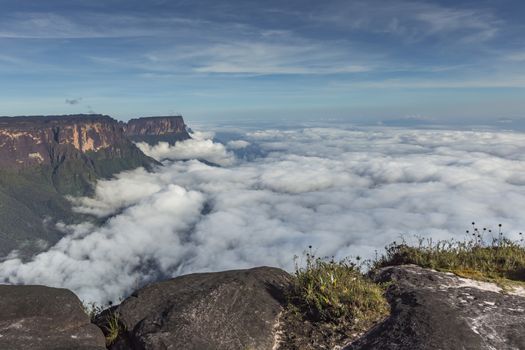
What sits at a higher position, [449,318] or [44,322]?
[449,318]

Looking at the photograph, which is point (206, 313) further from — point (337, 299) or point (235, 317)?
point (337, 299)

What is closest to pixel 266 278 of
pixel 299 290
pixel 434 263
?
pixel 299 290

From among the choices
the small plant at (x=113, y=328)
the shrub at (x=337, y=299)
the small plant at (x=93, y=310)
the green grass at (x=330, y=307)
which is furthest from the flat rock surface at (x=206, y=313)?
the small plant at (x=93, y=310)

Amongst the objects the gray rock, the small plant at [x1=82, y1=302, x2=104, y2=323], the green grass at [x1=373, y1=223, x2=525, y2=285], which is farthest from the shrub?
the small plant at [x1=82, y1=302, x2=104, y2=323]

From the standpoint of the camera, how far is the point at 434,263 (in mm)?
11102

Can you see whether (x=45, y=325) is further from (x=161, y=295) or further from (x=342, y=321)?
(x=342, y=321)

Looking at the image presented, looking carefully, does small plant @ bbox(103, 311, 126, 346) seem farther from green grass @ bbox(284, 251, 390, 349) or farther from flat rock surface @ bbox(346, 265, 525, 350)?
flat rock surface @ bbox(346, 265, 525, 350)

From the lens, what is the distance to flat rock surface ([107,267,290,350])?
7.57 m

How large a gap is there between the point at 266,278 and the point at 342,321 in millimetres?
2500

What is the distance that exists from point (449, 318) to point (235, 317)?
13.9ft

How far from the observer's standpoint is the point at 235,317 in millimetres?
8266

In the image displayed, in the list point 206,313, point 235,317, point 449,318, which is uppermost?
point 449,318

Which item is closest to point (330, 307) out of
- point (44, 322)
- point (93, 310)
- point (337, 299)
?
point (337, 299)

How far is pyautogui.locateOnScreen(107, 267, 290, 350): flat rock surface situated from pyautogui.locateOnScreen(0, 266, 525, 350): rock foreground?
0.8 inches
